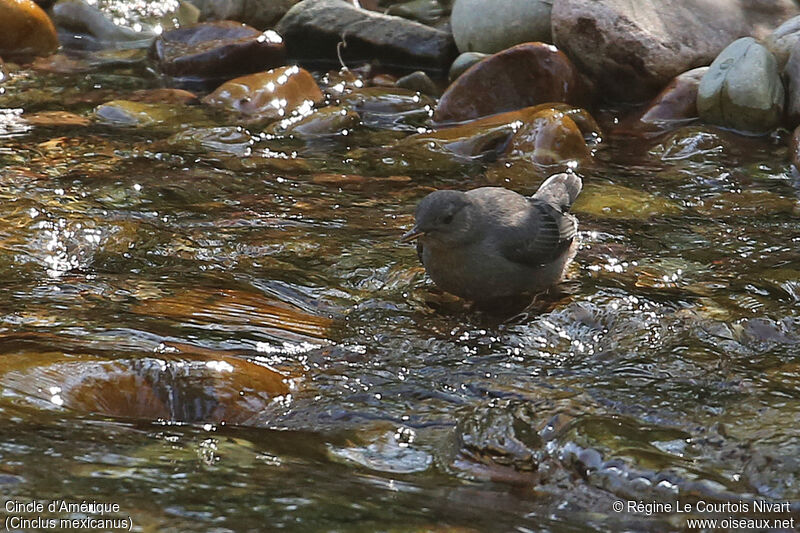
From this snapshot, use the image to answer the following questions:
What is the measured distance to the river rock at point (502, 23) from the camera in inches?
407

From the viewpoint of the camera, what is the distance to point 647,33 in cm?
926

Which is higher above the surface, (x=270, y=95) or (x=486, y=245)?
(x=270, y=95)

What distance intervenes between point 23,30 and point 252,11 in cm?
271

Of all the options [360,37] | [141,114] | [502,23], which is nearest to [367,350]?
[141,114]

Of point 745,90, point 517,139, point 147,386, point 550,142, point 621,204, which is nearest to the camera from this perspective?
point 147,386

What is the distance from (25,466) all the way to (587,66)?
7464 mm

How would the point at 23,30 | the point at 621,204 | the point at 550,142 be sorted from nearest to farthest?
the point at 621,204 → the point at 550,142 → the point at 23,30

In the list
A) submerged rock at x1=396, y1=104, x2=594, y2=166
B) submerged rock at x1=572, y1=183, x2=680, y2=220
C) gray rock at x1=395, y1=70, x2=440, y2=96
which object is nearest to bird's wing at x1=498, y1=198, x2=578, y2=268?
submerged rock at x1=572, y1=183, x2=680, y2=220

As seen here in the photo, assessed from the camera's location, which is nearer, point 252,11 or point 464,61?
point 464,61

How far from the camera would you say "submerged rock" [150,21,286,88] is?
10.8 meters

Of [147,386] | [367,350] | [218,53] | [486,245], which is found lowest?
[367,350]

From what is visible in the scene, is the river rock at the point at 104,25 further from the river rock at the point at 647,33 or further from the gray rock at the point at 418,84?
the river rock at the point at 647,33

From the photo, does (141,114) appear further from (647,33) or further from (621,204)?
(647,33)

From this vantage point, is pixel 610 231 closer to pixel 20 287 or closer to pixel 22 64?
pixel 20 287
